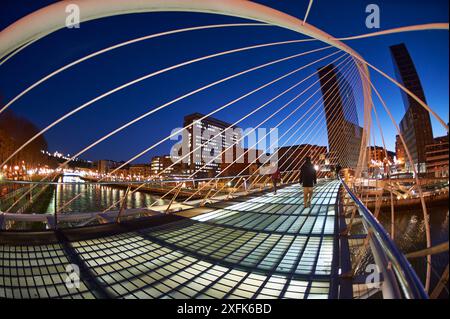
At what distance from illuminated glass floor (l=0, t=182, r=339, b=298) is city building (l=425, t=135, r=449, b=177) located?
1.18 meters

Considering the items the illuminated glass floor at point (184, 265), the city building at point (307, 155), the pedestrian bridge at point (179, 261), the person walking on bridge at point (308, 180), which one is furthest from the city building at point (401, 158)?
the city building at point (307, 155)

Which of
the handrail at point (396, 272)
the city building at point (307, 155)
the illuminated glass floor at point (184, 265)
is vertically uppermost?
the city building at point (307, 155)

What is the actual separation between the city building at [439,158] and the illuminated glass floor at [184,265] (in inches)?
46.4

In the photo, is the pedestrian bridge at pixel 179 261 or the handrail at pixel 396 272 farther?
the pedestrian bridge at pixel 179 261

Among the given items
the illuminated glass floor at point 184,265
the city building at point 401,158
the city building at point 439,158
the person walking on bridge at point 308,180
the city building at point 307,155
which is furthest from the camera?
the city building at point 307,155

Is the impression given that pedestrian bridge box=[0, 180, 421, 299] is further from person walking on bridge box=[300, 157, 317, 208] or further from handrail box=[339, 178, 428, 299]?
person walking on bridge box=[300, 157, 317, 208]

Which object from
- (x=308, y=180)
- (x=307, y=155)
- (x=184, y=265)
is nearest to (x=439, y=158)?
(x=184, y=265)

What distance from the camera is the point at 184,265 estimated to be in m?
2.25

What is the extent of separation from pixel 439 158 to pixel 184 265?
91.8 inches

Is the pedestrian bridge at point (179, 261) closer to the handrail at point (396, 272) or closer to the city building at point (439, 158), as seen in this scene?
the handrail at point (396, 272)

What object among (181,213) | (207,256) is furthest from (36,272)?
(181,213)

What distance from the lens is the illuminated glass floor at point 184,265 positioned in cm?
181
